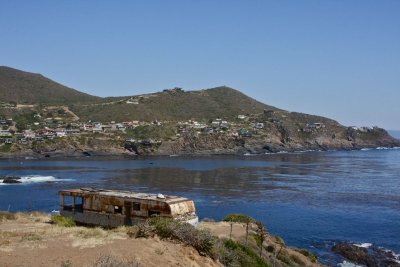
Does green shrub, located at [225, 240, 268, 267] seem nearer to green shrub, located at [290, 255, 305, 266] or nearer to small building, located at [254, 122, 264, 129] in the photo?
green shrub, located at [290, 255, 305, 266]

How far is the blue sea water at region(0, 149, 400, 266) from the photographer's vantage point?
44.9 metres

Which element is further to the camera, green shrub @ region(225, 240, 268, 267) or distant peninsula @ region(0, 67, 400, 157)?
distant peninsula @ region(0, 67, 400, 157)

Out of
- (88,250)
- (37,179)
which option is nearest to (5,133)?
(37,179)

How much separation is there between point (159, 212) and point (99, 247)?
7342 millimetres

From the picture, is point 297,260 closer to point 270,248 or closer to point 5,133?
point 270,248

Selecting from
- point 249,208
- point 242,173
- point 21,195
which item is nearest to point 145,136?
point 242,173

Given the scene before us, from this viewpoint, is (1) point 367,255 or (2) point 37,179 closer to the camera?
(1) point 367,255

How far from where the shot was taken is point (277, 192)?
68750 mm

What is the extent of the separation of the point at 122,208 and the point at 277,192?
47.5m

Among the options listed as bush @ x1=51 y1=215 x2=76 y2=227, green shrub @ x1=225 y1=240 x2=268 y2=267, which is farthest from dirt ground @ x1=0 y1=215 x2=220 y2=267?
bush @ x1=51 y1=215 x2=76 y2=227

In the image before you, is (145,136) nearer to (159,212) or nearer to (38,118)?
(38,118)

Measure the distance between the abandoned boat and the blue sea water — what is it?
16.7 m

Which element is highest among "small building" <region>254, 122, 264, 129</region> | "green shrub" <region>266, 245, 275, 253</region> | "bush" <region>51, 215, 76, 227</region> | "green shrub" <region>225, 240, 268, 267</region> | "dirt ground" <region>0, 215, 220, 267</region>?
"small building" <region>254, 122, 264, 129</region>

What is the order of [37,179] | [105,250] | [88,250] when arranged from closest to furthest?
1. [105,250]
2. [88,250]
3. [37,179]
